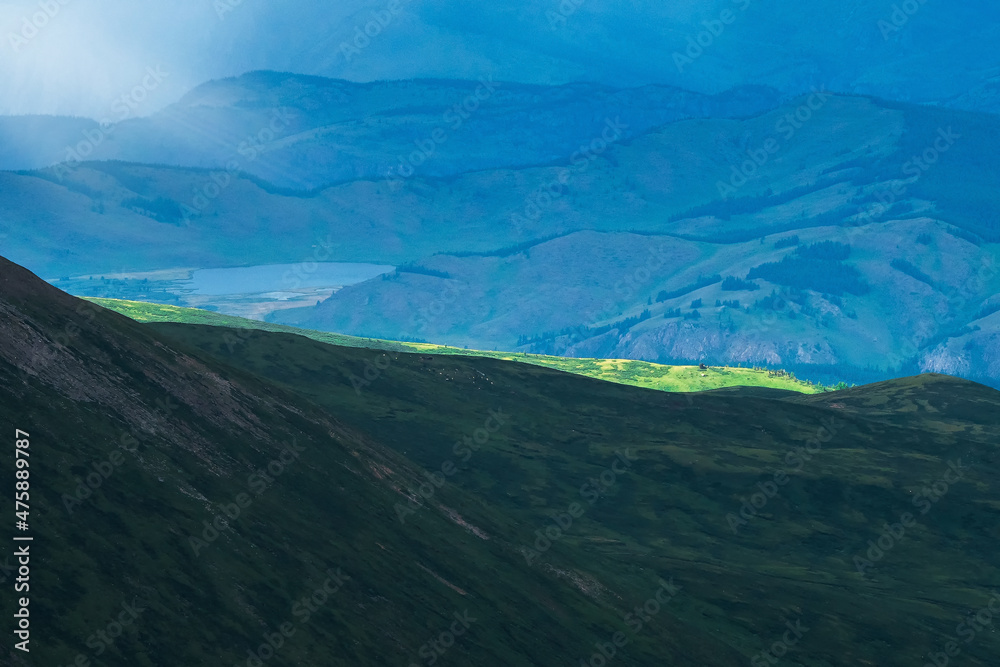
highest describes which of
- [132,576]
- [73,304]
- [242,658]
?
[73,304]

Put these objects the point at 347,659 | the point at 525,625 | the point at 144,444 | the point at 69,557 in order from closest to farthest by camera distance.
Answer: the point at 69,557
the point at 347,659
the point at 144,444
the point at 525,625

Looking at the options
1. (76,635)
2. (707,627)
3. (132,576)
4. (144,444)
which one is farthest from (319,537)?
(707,627)

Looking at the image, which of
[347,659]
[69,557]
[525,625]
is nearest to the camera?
[69,557]

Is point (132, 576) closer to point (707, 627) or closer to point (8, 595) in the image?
point (8, 595)

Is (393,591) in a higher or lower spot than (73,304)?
lower

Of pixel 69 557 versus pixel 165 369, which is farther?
pixel 165 369

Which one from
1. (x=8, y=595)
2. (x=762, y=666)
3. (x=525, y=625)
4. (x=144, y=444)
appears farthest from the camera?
(x=762, y=666)

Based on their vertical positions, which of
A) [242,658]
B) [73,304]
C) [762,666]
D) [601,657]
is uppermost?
[73,304]

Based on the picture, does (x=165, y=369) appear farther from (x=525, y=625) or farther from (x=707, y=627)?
(x=707, y=627)

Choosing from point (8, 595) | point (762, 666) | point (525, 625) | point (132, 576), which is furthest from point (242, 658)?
point (762, 666)
